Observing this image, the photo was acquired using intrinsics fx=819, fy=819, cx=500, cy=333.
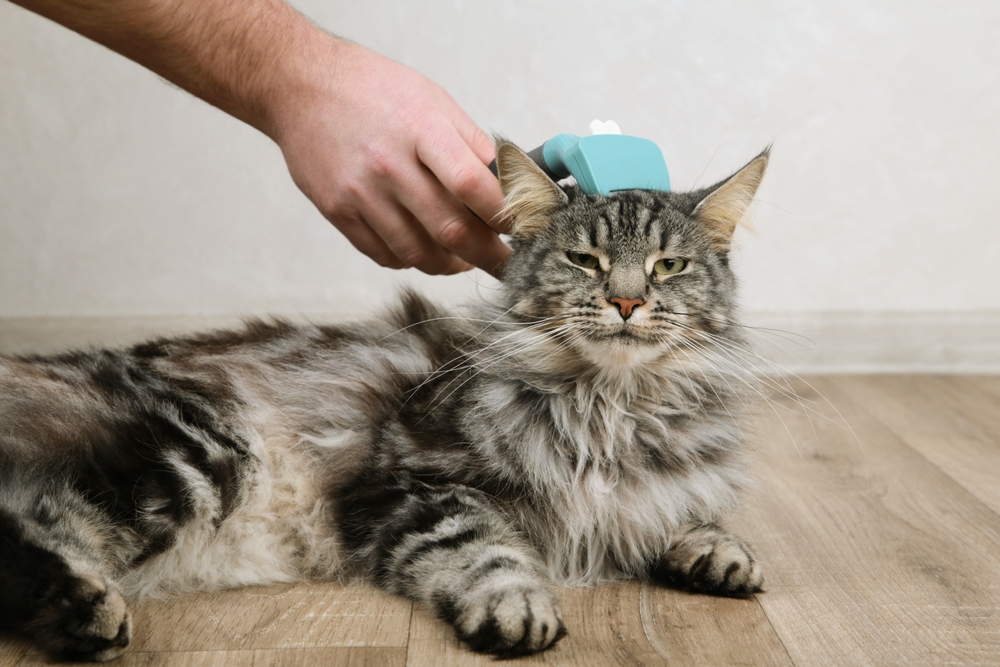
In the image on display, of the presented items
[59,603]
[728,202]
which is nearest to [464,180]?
[728,202]

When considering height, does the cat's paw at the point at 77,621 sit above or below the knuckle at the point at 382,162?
below

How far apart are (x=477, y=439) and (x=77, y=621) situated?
2.09 feet

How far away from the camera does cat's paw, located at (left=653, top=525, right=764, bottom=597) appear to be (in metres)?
1.32

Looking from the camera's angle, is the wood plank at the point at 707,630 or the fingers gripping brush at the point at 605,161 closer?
the wood plank at the point at 707,630

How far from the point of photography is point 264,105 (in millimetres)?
1640

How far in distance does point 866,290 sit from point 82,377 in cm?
273

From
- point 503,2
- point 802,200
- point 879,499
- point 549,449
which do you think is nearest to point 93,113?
point 503,2

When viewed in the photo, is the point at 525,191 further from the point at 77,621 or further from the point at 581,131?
the point at 581,131

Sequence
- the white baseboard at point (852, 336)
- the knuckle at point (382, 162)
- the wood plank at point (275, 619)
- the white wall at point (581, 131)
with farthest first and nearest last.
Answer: the white baseboard at point (852, 336)
the white wall at point (581, 131)
the knuckle at point (382, 162)
the wood plank at point (275, 619)

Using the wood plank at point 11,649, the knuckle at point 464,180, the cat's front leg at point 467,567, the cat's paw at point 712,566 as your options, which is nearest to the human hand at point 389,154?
the knuckle at point 464,180

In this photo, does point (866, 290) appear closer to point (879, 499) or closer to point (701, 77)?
point (701, 77)

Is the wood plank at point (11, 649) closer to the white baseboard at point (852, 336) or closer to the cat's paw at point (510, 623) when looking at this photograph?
the cat's paw at point (510, 623)

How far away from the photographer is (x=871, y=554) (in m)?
1.54

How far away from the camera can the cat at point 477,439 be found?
129 centimetres
